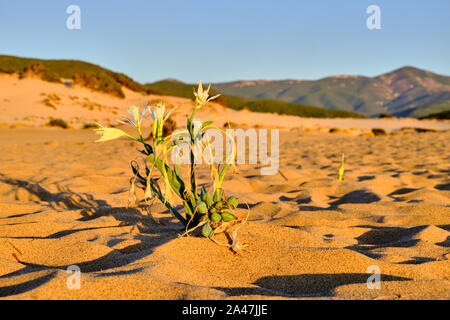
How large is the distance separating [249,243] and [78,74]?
59.4ft

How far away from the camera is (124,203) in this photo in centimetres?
270

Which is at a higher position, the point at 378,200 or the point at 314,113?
the point at 314,113

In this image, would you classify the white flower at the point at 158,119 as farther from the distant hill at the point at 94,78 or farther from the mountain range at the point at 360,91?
the mountain range at the point at 360,91

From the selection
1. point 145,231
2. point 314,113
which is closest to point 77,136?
point 145,231

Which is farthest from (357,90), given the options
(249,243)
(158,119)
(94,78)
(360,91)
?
(158,119)

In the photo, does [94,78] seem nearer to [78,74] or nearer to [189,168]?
[78,74]

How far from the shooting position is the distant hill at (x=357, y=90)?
135 metres

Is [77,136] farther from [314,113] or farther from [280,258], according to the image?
[314,113]

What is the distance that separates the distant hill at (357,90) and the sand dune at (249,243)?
415ft

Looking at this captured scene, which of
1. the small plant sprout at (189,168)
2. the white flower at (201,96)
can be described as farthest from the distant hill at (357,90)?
the white flower at (201,96)

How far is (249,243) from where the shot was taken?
5.50ft

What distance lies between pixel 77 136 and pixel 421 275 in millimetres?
10281

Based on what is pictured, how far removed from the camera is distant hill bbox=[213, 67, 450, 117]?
443ft
